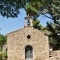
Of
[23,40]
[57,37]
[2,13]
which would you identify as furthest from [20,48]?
[2,13]

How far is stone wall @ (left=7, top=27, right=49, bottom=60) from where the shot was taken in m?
30.7

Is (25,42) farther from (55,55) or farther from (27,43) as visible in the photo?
(55,55)

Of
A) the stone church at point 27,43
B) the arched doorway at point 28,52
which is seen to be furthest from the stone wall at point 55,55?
the arched doorway at point 28,52

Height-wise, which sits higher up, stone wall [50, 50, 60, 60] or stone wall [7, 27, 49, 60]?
stone wall [7, 27, 49, 60]

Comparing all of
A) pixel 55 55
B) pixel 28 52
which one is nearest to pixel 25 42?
pixel 28 52

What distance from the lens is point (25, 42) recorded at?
3089cm

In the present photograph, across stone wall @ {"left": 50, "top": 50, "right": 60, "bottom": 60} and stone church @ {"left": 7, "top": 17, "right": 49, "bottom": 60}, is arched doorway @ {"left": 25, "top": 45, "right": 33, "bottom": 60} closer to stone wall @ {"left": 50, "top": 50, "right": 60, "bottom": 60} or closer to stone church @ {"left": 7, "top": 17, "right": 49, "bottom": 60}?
stone church @ {"left": 7, "top": 17, "right": 49, "bottom": 60}

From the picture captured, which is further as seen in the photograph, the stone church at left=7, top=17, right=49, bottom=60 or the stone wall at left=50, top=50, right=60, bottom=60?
the stone church at left=7, top=17, right=49, bottom=60

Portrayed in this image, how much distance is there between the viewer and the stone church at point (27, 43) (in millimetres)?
30703

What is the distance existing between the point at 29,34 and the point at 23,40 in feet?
3.12

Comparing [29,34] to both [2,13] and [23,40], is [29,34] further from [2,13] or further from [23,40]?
[2,13]

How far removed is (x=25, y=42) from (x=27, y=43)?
253 mm

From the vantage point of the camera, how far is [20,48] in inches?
1214

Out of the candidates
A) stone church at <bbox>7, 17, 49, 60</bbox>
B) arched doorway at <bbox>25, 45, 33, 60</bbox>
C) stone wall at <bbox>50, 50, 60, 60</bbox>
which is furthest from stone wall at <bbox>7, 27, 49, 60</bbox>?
stone wall at <bbox>50, 50, 60, 60</bbox>
